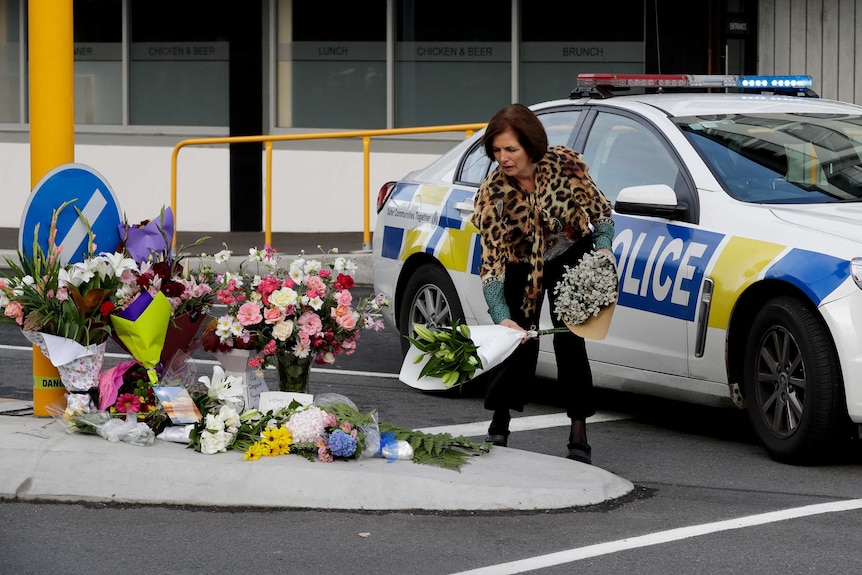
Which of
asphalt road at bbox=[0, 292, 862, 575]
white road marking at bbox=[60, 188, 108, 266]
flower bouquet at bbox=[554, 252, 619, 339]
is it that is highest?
white road marking at bbox=[60, 188, 108, 266]

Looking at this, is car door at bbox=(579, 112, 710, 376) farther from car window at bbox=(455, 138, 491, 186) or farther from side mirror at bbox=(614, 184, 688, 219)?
car window at bbox=(455, 138, 491, 186)

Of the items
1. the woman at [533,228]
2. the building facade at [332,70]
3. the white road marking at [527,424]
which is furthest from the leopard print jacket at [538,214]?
the building facade at [332,70]

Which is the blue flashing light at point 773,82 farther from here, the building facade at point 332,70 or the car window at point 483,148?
the building facade at point 332,70

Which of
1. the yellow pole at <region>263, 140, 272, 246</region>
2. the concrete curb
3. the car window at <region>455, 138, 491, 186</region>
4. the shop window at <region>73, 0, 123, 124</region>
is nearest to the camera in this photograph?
the concrete curb

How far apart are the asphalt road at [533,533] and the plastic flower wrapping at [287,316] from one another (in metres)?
0.79

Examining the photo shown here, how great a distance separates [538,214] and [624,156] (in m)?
1.50

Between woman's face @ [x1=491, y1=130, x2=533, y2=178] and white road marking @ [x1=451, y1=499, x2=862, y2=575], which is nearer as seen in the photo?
white road marking @ [x1=451, y1=499, x2=862, y2=575]

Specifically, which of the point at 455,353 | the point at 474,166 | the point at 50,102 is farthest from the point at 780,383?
the point at 50,102

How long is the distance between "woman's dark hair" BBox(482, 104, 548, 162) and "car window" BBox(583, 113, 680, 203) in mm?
1202

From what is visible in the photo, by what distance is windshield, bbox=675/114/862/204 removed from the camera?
6.90 meters

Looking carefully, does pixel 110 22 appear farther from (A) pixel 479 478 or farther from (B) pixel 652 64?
(A) pixel 479 478

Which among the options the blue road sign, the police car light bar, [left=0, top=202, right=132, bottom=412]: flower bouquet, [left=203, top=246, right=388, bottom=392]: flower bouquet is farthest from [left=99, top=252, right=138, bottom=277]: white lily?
the police car light bar

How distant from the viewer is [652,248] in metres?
6.93

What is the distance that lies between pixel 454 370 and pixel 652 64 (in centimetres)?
1018
